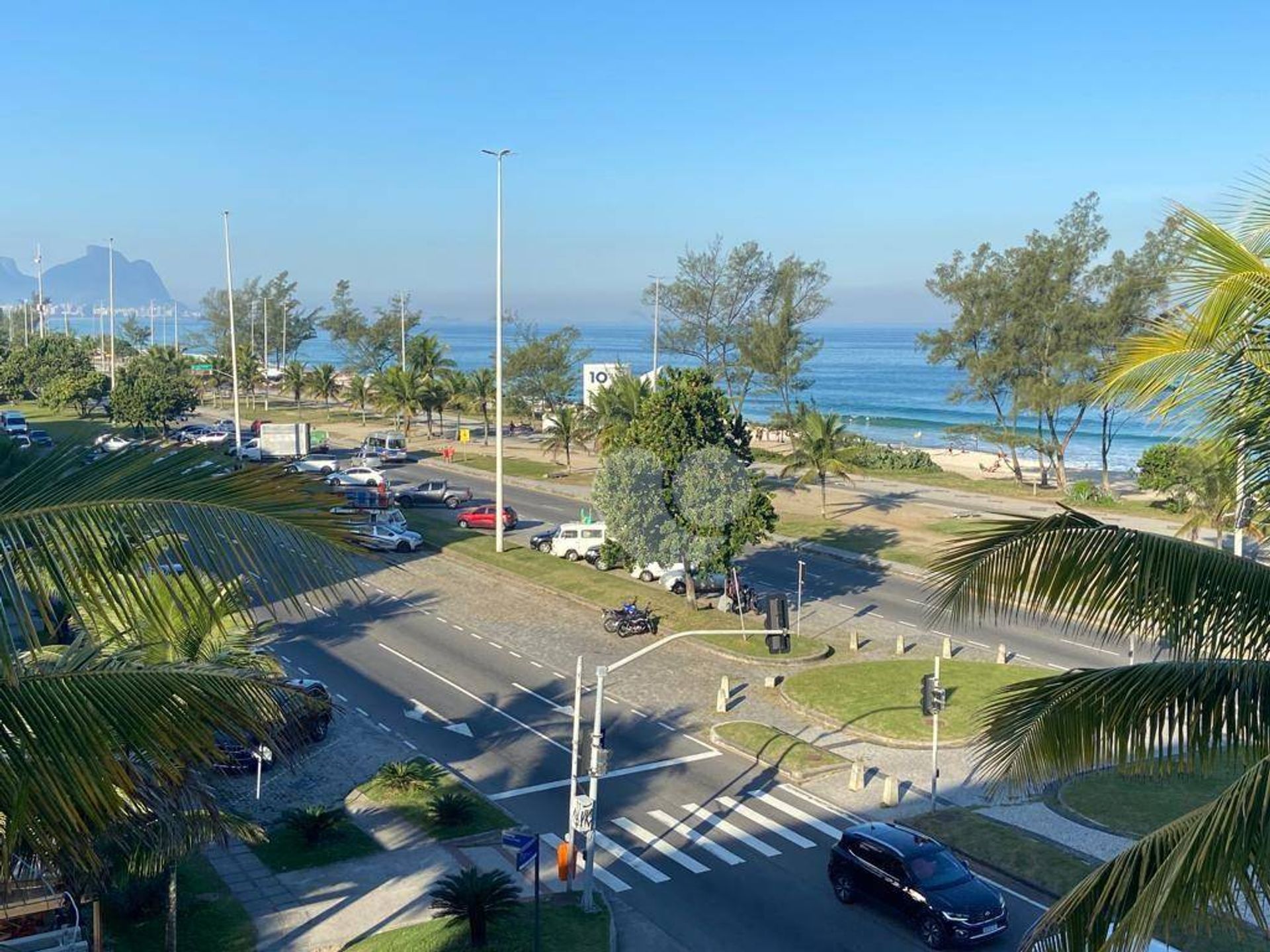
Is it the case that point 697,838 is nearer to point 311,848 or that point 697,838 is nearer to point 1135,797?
point 311,848

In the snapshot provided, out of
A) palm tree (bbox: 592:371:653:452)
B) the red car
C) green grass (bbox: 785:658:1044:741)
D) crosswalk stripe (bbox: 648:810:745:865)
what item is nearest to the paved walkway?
crosswalk stripe (bbox: 648:810:745:865)

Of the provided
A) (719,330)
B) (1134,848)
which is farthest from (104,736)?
(719,330)

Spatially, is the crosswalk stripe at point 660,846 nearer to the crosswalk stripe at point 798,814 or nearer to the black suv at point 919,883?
the black suv at point 919,883

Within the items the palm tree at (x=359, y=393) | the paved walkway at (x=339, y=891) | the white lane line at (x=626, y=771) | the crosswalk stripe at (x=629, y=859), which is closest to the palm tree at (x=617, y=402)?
the white lane line at (x=626, y=771)

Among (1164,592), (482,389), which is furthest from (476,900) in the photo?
(482,389)

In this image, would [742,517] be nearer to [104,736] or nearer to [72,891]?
[72,891]

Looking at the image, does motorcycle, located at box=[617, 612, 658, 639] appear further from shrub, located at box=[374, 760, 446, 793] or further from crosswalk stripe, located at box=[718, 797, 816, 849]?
crosswalk stripe, located at box=[718, 797, 816, 849]

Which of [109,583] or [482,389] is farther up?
[109,583]
